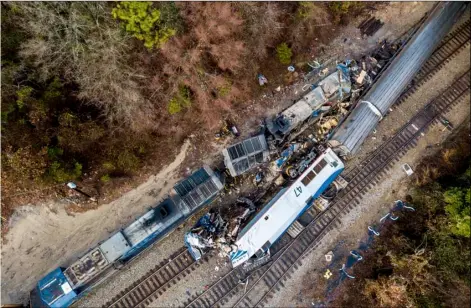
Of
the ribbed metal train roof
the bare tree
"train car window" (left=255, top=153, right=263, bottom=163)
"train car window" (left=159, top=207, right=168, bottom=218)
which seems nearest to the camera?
the bare tree

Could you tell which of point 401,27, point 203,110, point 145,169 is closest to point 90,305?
point 145,169

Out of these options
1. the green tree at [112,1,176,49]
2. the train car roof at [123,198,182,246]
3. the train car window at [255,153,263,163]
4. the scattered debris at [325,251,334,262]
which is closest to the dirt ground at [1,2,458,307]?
the train car roof at [123,198,182,246]

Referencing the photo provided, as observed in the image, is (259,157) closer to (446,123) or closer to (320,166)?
(320,166)

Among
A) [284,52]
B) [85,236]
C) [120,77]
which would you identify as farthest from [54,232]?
[284,52]

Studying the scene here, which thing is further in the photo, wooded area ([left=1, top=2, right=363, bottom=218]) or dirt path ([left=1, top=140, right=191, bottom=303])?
dirt path ([left=1, top=140, right=191, bottom=303])

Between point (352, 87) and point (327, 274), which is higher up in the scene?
point (352, 87)

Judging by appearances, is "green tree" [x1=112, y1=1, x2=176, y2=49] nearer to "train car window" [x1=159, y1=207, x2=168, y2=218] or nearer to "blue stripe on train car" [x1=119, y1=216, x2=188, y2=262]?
"train car window" [x1=159, y1=207, x2=168, y2=218]

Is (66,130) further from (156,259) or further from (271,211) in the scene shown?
(271,211)
